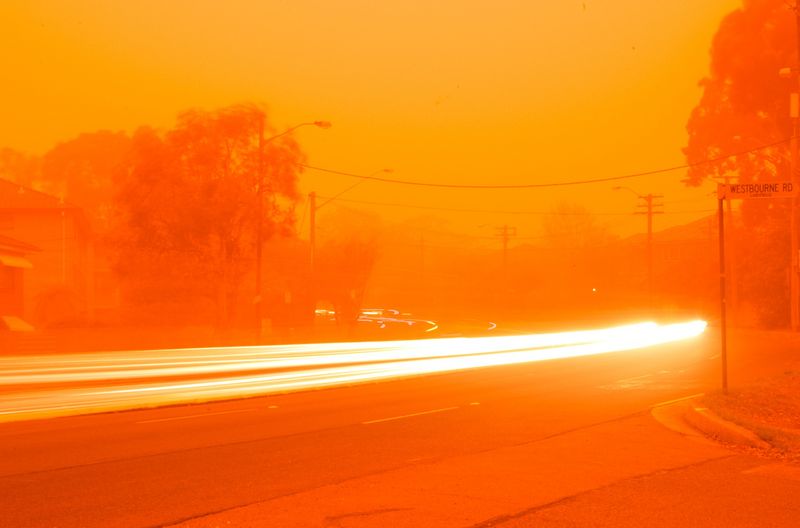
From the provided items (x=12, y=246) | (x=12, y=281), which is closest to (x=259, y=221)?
(x=12, y=246)

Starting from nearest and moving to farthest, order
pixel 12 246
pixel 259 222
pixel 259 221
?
1. pixel 259 222
2. pixel 259 221
3. pixel 12 246

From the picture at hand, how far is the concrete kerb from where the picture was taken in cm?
1201

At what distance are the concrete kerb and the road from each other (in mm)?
419

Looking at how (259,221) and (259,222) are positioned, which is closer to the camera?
(259,222)

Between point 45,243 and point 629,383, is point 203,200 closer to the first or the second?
point 45,243

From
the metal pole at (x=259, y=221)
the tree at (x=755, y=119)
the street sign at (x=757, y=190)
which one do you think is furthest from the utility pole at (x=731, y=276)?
the street sign at (x=757, y=190)

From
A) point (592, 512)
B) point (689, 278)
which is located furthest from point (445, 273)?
point (592, 512)

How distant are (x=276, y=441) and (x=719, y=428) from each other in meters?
5.93

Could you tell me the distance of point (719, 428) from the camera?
41.8 ft

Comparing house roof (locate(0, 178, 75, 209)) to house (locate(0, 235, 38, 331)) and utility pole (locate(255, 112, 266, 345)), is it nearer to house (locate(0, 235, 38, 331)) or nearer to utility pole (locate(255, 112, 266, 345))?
house (locate(0, 235, 38, 331))

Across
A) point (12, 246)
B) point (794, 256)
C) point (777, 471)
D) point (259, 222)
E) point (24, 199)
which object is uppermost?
point (24, 199)

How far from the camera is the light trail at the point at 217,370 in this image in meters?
17.1

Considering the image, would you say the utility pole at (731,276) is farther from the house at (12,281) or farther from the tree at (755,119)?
the house at (12,281)

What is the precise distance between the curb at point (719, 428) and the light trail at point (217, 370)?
936 centimetres
